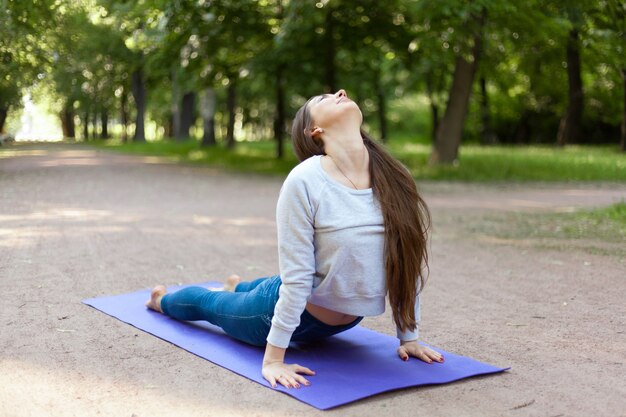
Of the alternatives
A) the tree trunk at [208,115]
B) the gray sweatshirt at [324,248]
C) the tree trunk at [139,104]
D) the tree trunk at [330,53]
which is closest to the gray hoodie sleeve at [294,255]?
the gray sweatshirt at [324,248]

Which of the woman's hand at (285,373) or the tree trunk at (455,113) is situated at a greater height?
the tree trunk at (455,113)

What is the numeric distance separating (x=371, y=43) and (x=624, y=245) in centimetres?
1383

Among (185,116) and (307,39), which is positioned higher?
(307,39)

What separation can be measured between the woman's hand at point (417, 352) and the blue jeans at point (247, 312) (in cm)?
29

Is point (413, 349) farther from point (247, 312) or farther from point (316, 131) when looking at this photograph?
point (316, 131)

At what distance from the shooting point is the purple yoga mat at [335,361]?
3846mm

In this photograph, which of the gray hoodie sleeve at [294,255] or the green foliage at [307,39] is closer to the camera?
A: the gray hoodie sleeve at [294,255]

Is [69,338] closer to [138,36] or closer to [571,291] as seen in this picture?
[571,291]

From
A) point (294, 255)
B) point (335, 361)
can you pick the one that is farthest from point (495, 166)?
point (294, 255)

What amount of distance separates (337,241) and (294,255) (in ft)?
0.75

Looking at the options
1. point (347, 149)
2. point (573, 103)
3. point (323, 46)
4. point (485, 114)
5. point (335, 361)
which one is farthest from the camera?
Answer: point (485, 114)

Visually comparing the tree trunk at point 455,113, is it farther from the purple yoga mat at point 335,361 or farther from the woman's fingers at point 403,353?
the woman's fingers at point 403,353

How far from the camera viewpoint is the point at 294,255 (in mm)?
3906

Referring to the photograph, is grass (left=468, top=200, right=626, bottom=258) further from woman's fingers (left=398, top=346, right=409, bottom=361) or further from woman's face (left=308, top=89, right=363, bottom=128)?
woman's face (left=308, top=89, right=363, bottom=128)
